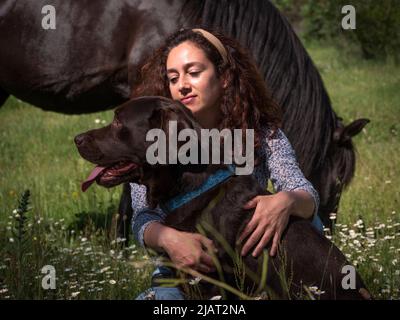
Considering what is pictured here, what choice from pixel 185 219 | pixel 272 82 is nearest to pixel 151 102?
pixel 185 219

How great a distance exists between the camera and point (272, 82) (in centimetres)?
489

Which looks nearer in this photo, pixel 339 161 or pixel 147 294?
pixel 147 294

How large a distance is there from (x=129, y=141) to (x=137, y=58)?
1.83 metres

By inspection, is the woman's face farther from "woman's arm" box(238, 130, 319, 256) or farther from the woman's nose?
"woman's arm" box(238, 130, 319, 256)

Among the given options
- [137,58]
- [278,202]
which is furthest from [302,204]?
[137,58]

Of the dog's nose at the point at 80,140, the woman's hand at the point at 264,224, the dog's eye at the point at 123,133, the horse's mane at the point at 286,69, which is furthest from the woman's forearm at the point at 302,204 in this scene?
the horse's mane at the point at 286,69

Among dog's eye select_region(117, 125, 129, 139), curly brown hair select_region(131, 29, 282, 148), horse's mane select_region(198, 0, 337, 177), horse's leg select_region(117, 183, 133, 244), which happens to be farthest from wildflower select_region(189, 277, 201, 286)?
horse's leg select_region(117, 183, 133, 244)

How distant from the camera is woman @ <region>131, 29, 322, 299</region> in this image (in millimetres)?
3477

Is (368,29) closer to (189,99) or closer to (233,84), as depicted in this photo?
(233,84)

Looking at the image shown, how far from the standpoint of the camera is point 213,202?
129 inches

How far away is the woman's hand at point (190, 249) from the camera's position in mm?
3262

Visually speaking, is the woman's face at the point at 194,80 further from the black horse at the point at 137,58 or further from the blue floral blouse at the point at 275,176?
the black horse at the point at 137,58

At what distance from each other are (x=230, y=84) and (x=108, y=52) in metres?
1.70

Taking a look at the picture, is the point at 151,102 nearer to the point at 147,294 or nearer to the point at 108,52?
the point at 147,294
